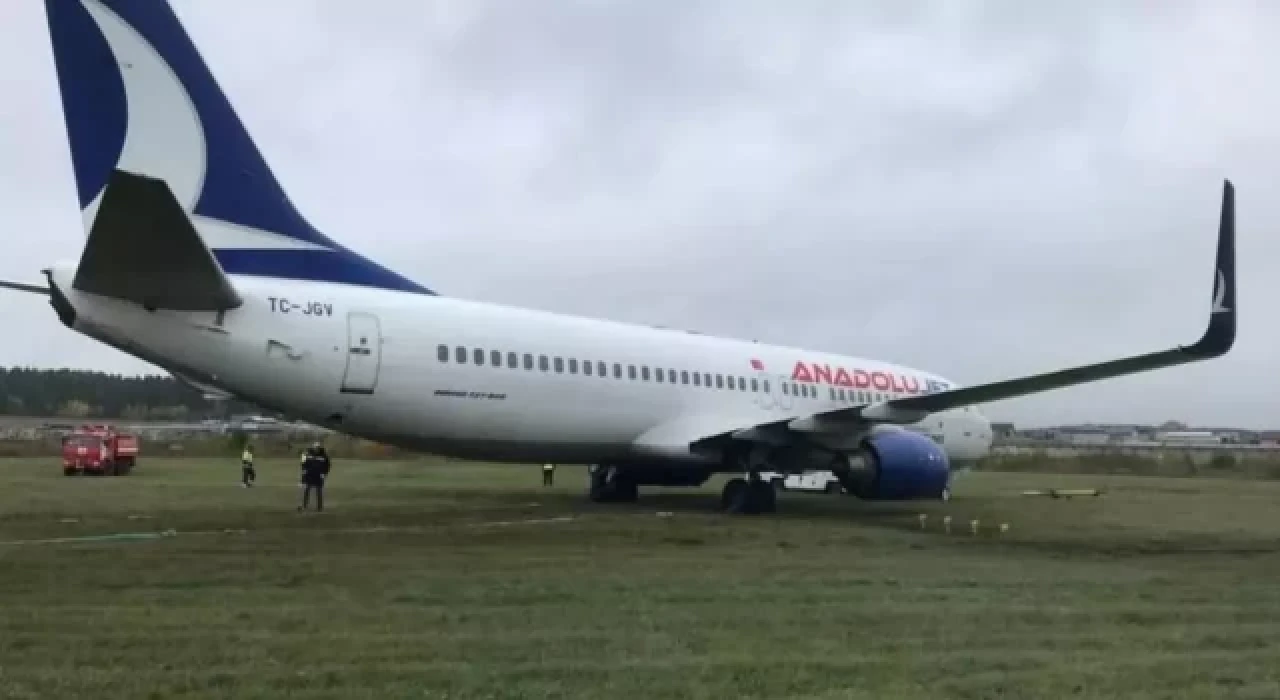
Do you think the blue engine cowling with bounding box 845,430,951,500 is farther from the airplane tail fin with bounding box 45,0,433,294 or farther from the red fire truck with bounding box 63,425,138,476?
the red fire truck with bounding box 63,425,138,476

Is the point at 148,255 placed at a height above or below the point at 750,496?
above

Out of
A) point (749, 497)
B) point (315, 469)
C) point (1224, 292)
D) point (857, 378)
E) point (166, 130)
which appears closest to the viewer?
point (166, 130)

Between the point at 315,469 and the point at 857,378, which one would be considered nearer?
the point at 315,469

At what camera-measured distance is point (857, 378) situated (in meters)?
25.6

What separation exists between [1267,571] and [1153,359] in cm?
543

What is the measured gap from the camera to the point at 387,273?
17.9 m

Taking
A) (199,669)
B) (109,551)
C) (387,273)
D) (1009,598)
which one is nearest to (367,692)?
(199,669)

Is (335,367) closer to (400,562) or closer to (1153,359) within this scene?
(400,562)

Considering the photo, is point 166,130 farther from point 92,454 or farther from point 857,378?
point 92,454

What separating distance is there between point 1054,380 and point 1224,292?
3244 mm

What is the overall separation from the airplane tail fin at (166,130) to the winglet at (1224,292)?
11.9 metres

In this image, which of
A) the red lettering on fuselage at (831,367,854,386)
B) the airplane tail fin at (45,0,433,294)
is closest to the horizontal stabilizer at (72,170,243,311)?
the airplane tail fin at (45,0,433,294)

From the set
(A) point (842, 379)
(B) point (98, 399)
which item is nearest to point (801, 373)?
(A) point (842, 379)

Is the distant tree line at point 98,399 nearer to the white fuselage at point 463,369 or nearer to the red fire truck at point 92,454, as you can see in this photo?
the red fire truck at point 92,454
